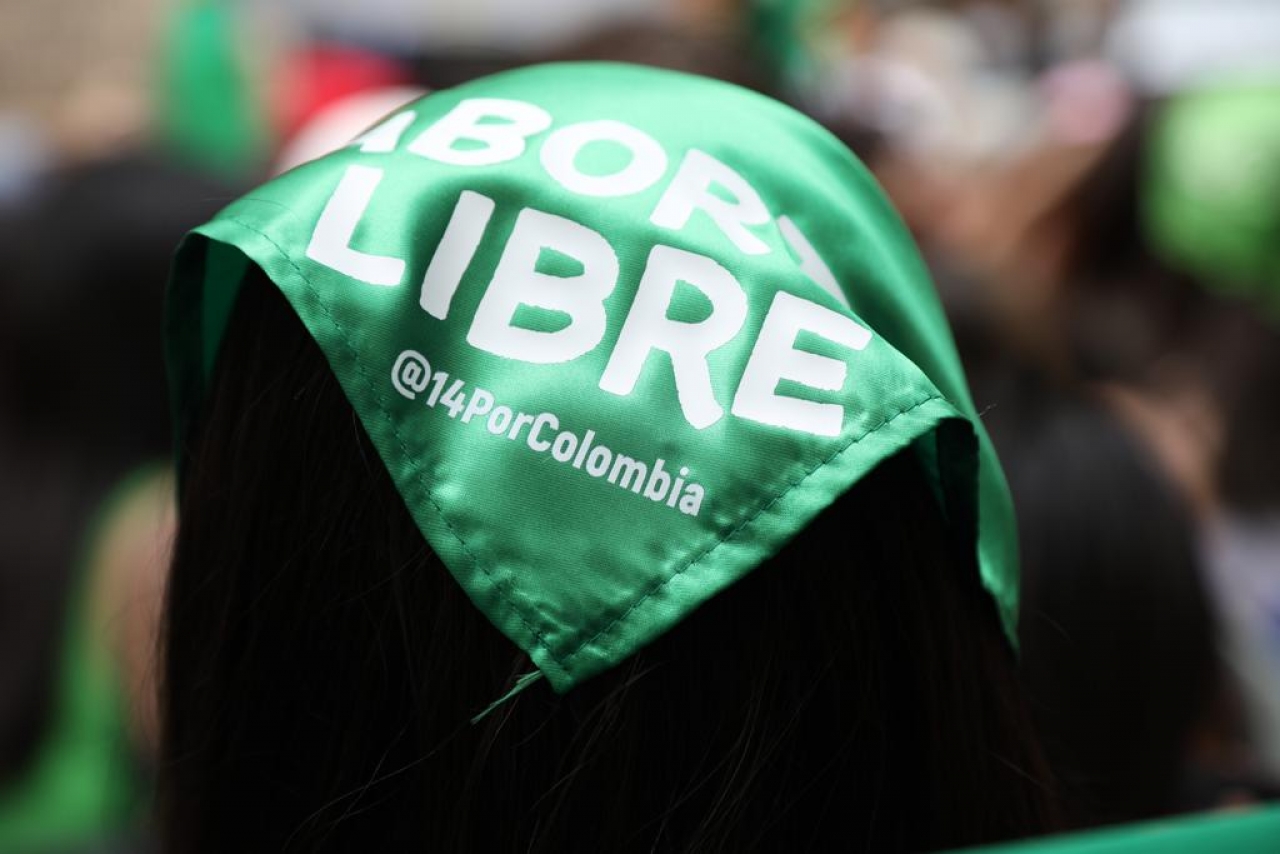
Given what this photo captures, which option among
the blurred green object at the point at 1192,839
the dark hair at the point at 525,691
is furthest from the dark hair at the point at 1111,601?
the blurred green object at the point at 1192,839

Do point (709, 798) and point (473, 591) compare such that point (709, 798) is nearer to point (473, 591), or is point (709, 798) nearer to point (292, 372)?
point (473, 591)

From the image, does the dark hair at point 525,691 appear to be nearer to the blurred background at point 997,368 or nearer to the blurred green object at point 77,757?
the blurred background at point 997,368

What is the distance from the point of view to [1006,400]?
1264 mm

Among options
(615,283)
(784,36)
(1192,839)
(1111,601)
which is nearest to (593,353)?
(615,283)

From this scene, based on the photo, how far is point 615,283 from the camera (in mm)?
571

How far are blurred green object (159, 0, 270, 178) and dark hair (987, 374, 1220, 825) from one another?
2139 mm

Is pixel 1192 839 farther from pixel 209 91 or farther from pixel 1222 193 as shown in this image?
pixel 209 91

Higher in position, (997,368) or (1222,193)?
(1222,193)

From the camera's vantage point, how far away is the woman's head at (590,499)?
55cm

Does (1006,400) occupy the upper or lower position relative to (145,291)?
upper

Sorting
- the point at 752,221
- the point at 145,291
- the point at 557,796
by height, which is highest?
the point at 752,221

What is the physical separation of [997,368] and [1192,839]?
35.3 inches

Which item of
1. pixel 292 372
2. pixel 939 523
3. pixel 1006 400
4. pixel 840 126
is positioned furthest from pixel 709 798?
pixel 840 126

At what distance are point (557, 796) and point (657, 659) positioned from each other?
0.08m
